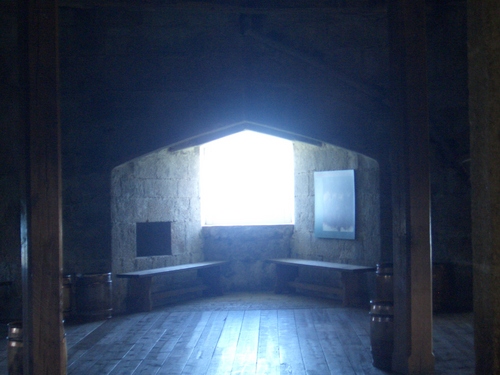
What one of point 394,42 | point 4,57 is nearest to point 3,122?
point 4,57

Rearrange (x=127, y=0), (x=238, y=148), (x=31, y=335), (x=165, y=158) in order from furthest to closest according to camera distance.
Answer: (x=238, y=148), (x=165, y=158), (x=127, y=0), (x=31, y=335)

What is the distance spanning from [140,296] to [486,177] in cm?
644

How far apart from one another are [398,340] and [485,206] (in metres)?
2.73

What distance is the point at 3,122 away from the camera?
8016 millimetres

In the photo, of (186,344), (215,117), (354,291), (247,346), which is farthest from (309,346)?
(215,117)

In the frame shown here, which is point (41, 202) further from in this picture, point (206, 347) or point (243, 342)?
point (243, 342)

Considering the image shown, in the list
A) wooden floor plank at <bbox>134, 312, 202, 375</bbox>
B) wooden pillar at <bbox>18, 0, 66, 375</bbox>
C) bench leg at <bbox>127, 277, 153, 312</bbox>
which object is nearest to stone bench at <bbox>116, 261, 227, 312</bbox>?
bench leg at <bbox>127, 277, 153, 312</bbox>

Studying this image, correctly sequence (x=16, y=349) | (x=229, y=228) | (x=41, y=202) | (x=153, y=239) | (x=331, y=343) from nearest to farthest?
(x=41, y=202)
(x=16, y=349)
(x=331, y=343)
(x=153, y=239)
(x=229, y=228)

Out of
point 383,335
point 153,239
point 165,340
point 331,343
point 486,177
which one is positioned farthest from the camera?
point 153,239

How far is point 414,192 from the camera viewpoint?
505 centimetres

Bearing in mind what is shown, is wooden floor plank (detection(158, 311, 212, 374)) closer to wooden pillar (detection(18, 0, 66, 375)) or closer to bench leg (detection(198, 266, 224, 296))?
wooden pillar (detection(18, 0, 66, 375))

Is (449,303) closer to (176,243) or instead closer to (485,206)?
(176,243)

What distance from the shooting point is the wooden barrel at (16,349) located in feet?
15.3

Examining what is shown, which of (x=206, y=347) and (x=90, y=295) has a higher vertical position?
(x=90, y=295)
